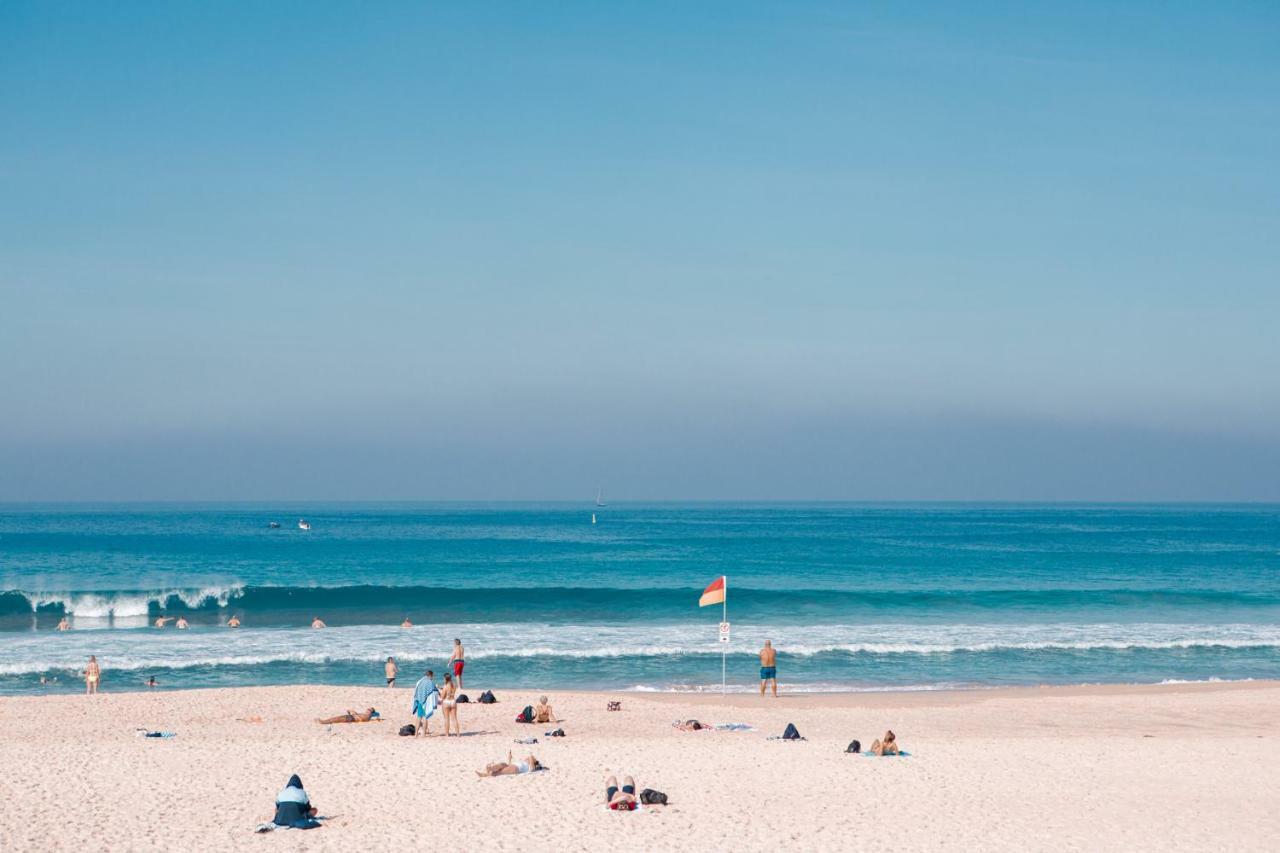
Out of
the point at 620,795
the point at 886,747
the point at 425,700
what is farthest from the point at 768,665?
the point at 620,795

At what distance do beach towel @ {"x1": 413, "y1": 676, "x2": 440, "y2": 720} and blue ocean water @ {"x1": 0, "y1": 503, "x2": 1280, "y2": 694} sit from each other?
6.68 meters

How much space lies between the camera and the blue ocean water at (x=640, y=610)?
1090 inches

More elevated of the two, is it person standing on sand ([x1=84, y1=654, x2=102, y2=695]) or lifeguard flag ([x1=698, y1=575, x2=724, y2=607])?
lifeguard flag ([x1=698, y1=575, x2=724, y2=607])

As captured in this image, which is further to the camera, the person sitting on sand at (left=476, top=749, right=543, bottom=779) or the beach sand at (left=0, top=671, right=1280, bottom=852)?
the person sitting on sand at (left=476, top=749, right=543, bottom=779)

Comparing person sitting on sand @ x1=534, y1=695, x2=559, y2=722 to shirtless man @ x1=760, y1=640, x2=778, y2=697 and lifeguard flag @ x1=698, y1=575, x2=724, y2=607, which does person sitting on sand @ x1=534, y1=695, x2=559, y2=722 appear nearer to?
lifeguard flag @ x1=698, y1=575, x2=724, y2=607

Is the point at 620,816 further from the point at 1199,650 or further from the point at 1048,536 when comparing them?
the point at 1048,536

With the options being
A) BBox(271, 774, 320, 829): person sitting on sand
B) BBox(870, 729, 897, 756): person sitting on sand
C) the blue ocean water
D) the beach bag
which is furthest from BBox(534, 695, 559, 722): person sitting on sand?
BBox(271, 774, 320, 829): person sitting on sand

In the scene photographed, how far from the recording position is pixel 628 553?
73.2 m

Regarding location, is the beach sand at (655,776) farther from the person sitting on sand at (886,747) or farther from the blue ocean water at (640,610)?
→ the blue ocean water at (640,610)

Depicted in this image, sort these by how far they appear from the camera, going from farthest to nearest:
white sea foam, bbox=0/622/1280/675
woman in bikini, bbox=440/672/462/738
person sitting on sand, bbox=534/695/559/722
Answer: white sea foam, bbox=0/622/1280/675 < person sitting on sand, bbox=534/695/559/722 < woman in bikini, bbox=440/672/462/738

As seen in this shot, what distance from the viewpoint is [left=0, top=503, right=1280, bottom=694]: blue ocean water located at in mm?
27688

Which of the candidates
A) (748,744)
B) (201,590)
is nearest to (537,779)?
(748,744)

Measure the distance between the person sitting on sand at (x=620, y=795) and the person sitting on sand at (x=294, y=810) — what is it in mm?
3440

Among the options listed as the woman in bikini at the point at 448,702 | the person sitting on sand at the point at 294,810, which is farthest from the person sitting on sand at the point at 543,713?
the person sitting on sand at the point at 294,810
